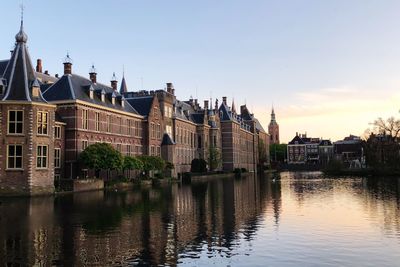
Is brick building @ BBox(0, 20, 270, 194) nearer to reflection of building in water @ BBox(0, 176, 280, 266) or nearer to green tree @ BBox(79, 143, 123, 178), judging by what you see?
green tree @ BBox(79, 143, 123, 178)

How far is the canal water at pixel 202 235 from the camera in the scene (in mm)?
15078

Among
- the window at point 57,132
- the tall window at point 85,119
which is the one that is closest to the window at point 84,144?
the tall window at point 85,119

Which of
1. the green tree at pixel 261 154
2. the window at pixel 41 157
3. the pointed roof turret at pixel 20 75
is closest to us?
the pointed roof turret at pixel 20 75

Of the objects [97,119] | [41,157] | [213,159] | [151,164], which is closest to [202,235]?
[41,157]

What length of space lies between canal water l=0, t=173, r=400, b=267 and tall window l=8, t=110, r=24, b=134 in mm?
14888

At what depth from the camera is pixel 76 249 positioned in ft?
54.7

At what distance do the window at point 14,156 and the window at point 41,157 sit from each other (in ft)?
5.51

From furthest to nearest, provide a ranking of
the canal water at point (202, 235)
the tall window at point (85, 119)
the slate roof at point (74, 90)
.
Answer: the tall window at point (85, 119) → the slate roof at point (74, 90) → the canal water at point (202, 235)

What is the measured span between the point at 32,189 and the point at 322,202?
1056 inches

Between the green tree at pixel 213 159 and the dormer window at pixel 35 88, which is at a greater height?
the dormer window at pixel 35 88

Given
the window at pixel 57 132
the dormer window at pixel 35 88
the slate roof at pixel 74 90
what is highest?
the slate roof at pixel 74 90

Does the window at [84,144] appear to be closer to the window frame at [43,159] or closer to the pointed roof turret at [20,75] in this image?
the window frame at [43,159]

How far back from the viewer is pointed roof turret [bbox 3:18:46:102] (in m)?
44.1

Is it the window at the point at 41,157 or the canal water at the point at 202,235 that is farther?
the window at the point at 41,157
